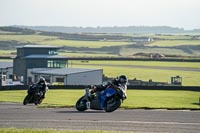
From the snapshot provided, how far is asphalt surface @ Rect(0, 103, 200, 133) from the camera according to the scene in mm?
16078

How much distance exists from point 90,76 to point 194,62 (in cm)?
4934

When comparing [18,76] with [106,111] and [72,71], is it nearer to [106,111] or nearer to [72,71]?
[72,71]

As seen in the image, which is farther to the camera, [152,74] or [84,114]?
[152,74]

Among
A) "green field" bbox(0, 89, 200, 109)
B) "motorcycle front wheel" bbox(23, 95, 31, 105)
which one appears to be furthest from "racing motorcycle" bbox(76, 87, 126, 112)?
"motorcycle front wheel" bbox(23, 95, 31, 105)

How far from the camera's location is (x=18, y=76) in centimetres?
8075

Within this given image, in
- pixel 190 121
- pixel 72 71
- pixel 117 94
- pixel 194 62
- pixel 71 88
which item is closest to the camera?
pixel 190 121

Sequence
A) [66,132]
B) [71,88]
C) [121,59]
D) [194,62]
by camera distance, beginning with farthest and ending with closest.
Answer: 1. [121,59]
2. [194,62]
3. [71,88]
4. [66,132]

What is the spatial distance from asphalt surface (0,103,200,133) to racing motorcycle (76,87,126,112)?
47 cm

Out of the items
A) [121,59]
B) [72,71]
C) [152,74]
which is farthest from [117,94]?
[121,59]

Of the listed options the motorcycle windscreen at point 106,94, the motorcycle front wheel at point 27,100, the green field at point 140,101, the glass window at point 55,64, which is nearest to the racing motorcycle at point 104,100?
the motorcycle windscreen at point 106,94

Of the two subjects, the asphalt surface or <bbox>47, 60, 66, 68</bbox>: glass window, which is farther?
A: <bbox>47, 60, 66, 68</bbox>: glass window

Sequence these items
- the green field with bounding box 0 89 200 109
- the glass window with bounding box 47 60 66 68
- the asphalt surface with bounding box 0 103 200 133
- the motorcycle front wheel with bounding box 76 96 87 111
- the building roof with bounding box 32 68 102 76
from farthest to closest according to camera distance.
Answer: the glass window with bounding box 47 60 66 68 < the building roof with bounding box 32 68 102 76 < the green field with bounding box 0 89 200 109 < the motorcycle front wheel with bounding box 76 96 87 111 < the asphalt surface with bounding box 0 103 200 133

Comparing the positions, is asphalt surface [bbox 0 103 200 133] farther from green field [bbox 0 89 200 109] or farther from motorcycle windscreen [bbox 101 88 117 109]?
green field [bbox 0 89 200 109]

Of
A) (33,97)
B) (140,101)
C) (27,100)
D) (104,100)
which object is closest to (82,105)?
(104,100)
